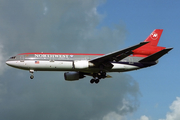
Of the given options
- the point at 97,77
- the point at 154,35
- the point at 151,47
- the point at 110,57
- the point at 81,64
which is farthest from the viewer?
the point at 154,35

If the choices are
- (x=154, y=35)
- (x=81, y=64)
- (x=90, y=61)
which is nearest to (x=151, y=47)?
(x=154, y=35)

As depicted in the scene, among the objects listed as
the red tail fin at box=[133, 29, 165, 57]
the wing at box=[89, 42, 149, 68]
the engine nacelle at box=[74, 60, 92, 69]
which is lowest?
the engine nacelle at box=[74, 60, 92, 69]

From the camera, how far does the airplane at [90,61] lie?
50.2 meters

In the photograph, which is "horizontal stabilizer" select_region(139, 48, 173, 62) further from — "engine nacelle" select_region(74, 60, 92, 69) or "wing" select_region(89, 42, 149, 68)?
"engine nacelle" select_region(74, 60, 92, 69)

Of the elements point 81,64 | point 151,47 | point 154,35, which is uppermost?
point 154,35

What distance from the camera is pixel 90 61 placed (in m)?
50.8

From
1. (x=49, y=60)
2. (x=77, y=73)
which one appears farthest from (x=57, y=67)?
(x=77, y=73)

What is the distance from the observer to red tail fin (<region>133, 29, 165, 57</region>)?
177 feet

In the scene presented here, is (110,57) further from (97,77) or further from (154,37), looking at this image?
(154,37)

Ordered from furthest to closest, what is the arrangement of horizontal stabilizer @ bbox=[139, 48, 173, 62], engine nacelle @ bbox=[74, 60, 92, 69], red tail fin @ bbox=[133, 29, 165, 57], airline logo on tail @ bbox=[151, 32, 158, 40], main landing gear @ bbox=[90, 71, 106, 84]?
airline logo on tail @ bbox=[151, 32, 158, 40] < main landing gear @ bbox=[90, 71, 106, 84] < red tail fin @ bbox=[133, 29, 165, 57] < horizontal stabilizer @ bbox=[139, 48, 173, 62] < engine nacelle @ bbox=[74, 60, 92, 69]

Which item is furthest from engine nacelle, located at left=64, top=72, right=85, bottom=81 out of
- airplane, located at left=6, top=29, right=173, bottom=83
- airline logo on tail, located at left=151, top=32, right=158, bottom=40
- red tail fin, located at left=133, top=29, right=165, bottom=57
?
airline logo on tail, located at left=151, top=32, right=158, bottom=40

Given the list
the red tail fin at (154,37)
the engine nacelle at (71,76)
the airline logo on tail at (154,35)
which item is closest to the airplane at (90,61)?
the red tail fin at (154,37)

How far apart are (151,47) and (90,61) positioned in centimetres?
1140

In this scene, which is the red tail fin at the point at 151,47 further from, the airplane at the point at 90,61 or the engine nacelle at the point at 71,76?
the engine nacelle at the point at 71,76
